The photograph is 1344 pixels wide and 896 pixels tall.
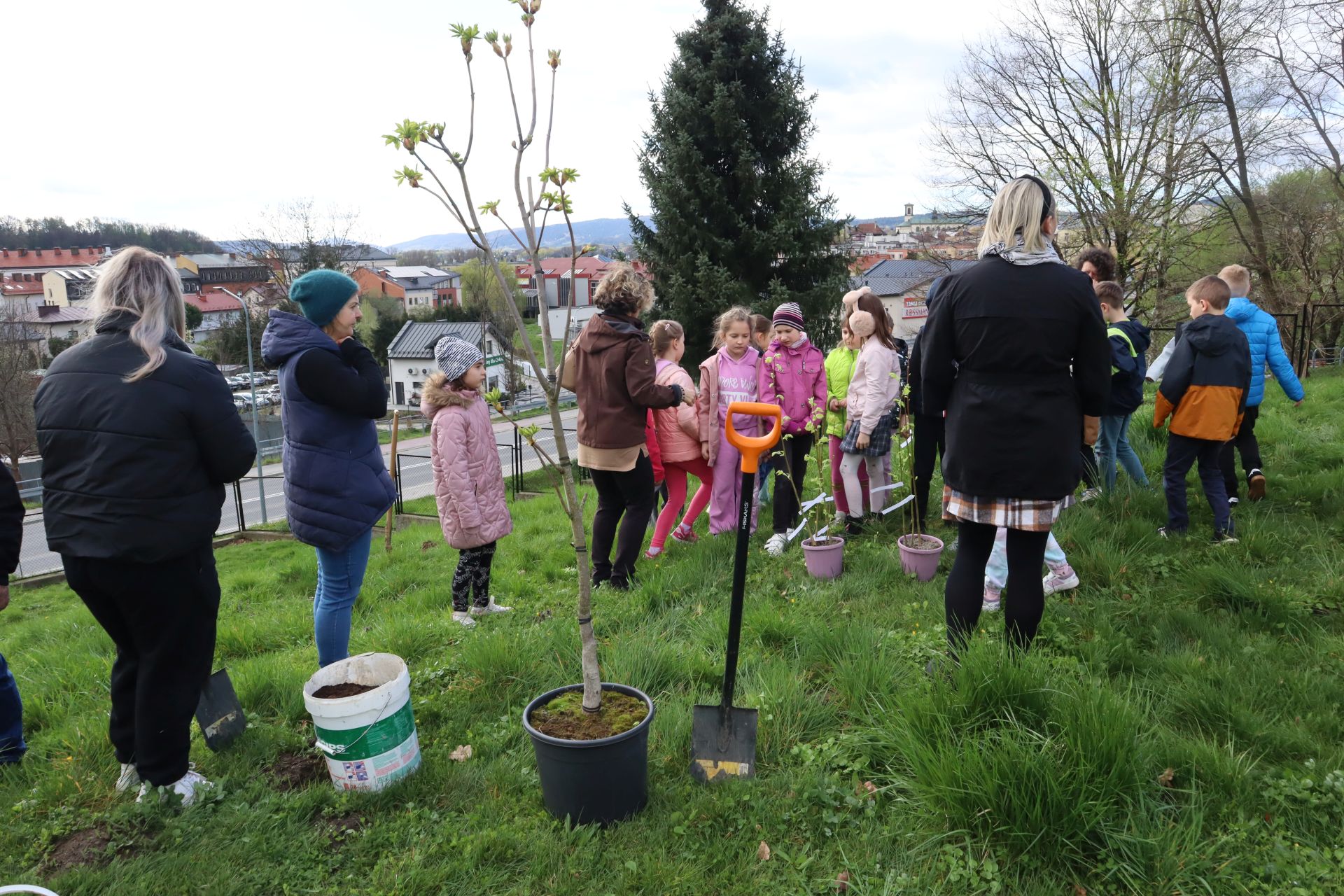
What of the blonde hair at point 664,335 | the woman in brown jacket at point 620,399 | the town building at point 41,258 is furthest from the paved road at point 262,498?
the town building at point 41,258

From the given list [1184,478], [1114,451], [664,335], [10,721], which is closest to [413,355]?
[664,335]

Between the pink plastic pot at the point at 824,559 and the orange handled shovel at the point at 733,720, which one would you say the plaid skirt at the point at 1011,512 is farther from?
the pink plastic pot at the point at 824,559

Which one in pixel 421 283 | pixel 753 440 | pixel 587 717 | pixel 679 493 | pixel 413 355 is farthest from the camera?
pixel 421 283

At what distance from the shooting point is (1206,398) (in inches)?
183

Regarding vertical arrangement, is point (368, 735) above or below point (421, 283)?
below

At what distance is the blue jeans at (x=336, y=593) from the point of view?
3.36 meters

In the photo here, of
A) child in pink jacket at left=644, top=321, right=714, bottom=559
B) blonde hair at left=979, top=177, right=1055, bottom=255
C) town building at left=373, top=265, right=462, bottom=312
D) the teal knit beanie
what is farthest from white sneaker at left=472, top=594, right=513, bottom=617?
town building at left=373, top=265, right=462, bottom=312

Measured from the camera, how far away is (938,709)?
8.43 ft

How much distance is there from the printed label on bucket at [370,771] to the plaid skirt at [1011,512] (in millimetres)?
2318

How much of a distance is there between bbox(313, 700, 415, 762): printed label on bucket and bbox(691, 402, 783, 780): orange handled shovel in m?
1.11

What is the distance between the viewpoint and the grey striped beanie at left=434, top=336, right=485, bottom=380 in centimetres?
439

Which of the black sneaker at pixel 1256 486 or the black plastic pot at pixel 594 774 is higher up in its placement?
the black sneaker at pixel 1256 486

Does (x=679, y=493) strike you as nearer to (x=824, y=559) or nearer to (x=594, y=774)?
(x=824, y=559)

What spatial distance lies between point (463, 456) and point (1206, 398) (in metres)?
4.53
